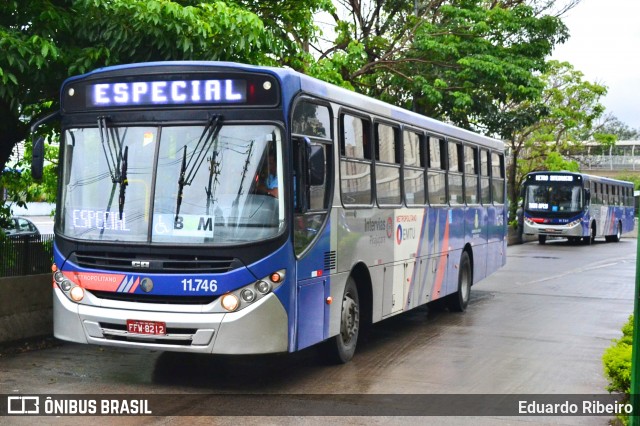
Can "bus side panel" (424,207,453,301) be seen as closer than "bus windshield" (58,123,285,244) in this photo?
No

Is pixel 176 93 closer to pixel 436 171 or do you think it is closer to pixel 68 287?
pixel 68 287

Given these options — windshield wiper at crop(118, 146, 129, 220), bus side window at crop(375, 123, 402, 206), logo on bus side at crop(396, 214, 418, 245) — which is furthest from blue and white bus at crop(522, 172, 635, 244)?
windshield wiper at crop(118, 146, 129, 220)

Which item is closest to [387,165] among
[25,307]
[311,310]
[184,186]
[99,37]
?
[311,310]

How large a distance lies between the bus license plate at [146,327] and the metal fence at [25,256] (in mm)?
3258

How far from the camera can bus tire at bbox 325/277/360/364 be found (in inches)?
382

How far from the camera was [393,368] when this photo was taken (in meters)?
9.82

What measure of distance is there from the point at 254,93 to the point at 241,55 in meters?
3.82

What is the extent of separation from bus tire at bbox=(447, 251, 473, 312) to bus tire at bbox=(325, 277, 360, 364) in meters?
4.81

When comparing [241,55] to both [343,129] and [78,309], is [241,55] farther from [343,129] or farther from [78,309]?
[78,309]

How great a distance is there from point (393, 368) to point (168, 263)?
2.90 meters

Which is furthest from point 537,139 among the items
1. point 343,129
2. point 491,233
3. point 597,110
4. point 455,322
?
point 343,129

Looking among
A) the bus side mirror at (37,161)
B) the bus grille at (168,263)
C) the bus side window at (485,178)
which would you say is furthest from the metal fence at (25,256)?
the bus side window at (485,178)

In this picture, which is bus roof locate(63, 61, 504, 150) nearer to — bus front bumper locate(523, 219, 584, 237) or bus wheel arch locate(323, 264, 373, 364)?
bus wheel arch locate(323, 264, 373, 364)

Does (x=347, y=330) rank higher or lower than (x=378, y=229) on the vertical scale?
lower
